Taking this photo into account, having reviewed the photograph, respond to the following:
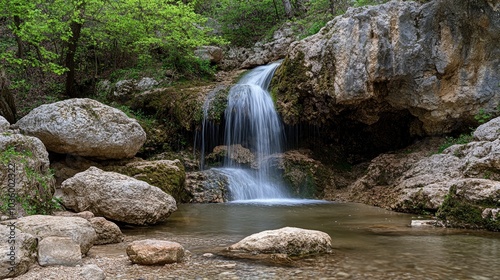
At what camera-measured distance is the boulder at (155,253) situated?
4.40 meters

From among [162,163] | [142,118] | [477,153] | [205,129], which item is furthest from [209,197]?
[477,153]

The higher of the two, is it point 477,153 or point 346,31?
point 346,31

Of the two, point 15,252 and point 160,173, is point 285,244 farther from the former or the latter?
point 160,173

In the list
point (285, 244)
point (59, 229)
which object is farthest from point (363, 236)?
point (59, 229)

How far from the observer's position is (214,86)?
15.4 metres

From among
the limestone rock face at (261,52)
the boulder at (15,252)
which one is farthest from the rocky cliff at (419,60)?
the boulder at (15,252)

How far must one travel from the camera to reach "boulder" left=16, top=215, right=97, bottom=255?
15.0ft

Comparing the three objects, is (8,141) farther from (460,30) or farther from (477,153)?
(460,30)

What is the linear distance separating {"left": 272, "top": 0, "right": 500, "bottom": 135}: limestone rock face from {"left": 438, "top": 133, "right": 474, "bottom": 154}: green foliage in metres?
0.44

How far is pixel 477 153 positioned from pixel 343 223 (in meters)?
4.06

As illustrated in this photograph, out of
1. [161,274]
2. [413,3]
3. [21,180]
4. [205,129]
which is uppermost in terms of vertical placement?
[413,3]

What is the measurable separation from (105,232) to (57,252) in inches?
59.8

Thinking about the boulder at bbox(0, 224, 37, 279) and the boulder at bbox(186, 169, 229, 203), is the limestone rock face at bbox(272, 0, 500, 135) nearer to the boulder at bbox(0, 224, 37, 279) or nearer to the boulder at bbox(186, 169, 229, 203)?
the boulder at bbox(186, 169, 229, 203)

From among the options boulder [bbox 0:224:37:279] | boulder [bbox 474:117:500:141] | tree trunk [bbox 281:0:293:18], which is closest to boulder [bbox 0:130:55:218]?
boulder [bbox 0:224:37:279]
